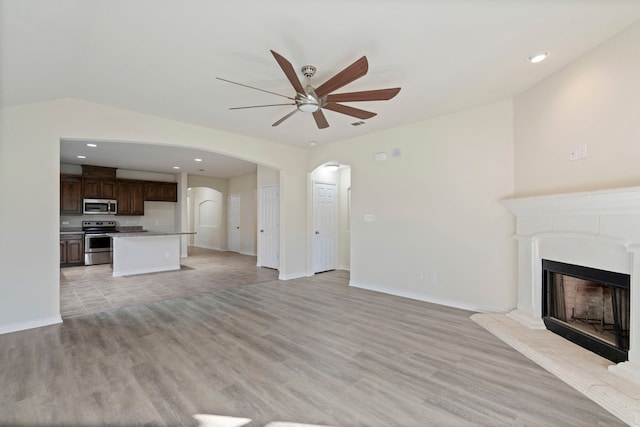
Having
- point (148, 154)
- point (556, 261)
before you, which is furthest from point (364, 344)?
point (148, 154)

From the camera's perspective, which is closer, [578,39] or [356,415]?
[356,415]

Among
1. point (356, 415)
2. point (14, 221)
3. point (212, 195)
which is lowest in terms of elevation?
point (356, 415)

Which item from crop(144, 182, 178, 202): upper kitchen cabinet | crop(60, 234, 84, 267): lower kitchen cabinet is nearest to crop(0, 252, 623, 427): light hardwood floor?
crop(60, 234, 84, 267): lower kitchen cabinet

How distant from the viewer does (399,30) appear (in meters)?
2.29

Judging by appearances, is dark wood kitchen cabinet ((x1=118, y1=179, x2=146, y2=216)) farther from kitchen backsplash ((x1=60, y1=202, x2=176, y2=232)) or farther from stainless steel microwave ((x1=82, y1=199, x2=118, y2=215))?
kitchen backsplash ((x1=60, y1=202, x2=176, y2=232))

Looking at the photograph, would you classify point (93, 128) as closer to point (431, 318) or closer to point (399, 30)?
point (399, 30)

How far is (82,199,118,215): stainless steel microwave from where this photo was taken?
7.87 metres

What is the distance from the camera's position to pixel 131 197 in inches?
339

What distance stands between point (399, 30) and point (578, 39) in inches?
63.3

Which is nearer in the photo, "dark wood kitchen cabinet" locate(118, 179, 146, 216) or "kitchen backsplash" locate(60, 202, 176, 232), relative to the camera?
"kitchen backsplash" locate(60, 202, 176, 232)

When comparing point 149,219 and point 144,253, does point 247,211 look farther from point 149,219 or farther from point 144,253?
point 144,253

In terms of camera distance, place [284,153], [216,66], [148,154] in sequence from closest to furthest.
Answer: [216,66]
[284,153]
[148,154]

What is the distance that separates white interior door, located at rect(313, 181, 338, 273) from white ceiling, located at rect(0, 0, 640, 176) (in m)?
3.31

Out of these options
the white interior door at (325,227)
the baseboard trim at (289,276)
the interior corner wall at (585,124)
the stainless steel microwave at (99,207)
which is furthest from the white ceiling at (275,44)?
the stainless steel microwave at (99,207)
